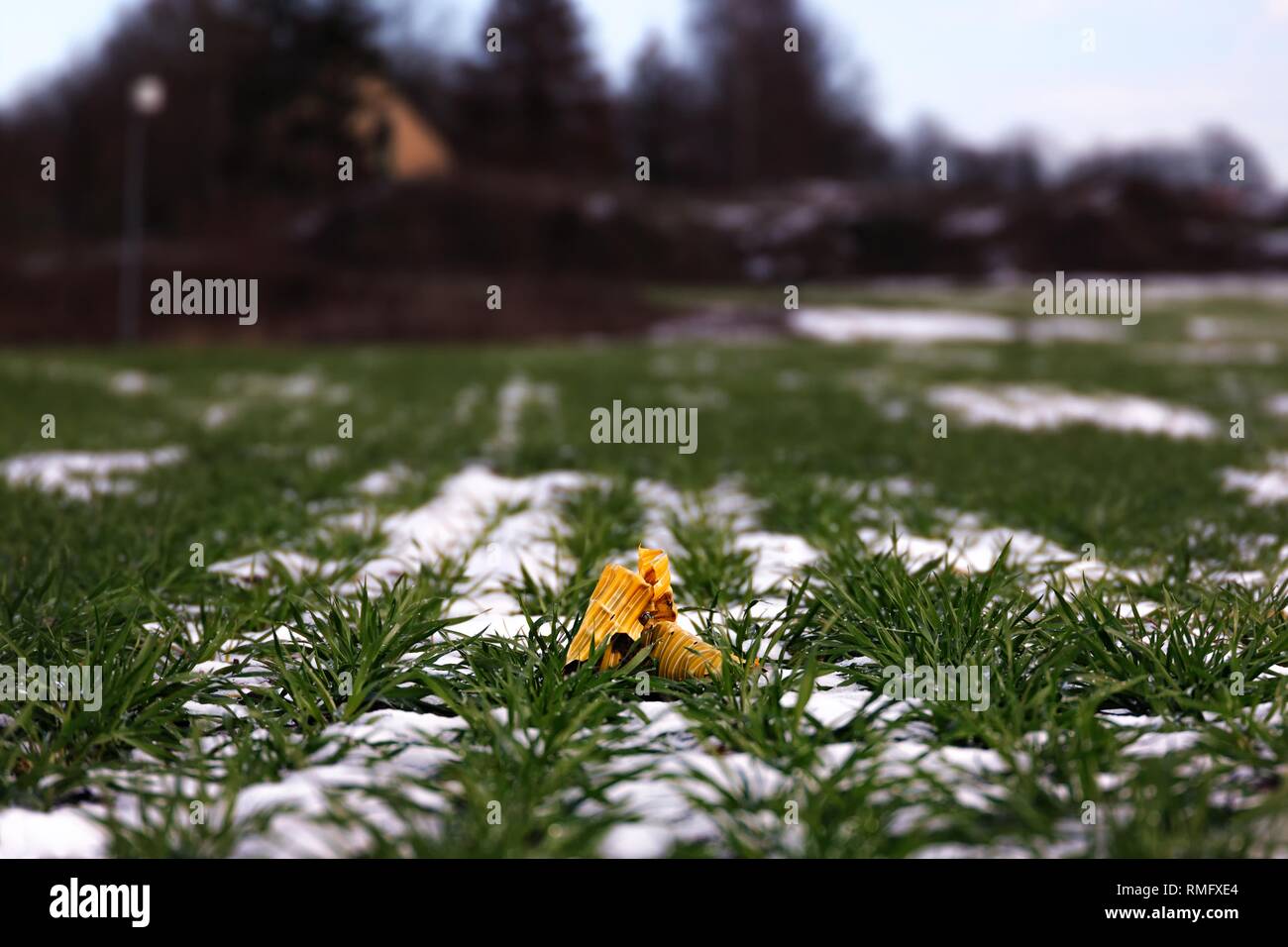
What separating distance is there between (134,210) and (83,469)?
15.8 m

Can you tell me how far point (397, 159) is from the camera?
3853cm

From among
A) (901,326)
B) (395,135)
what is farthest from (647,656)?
(395,135)

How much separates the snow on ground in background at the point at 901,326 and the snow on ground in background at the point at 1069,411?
31.1 ft

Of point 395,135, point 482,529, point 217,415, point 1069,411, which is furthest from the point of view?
point 395,135

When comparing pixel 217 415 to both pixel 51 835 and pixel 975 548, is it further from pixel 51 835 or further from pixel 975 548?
pixel 51 835

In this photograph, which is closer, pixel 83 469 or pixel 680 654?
pixel 680 654

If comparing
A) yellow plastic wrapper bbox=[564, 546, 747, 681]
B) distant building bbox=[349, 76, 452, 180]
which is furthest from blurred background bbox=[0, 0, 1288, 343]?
yellow plastic wrapper bbox=[564, 546, 747, 681]

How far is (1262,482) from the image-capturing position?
4.78 metres

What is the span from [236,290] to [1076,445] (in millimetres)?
25877

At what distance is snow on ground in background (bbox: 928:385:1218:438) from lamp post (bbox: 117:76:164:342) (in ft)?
51.5

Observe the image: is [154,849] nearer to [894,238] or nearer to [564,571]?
[564,571]

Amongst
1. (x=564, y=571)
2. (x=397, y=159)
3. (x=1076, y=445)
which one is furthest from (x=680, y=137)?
(x=564, y=571)

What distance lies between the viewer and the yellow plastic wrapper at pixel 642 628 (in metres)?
2.22

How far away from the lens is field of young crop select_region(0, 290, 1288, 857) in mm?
1676
